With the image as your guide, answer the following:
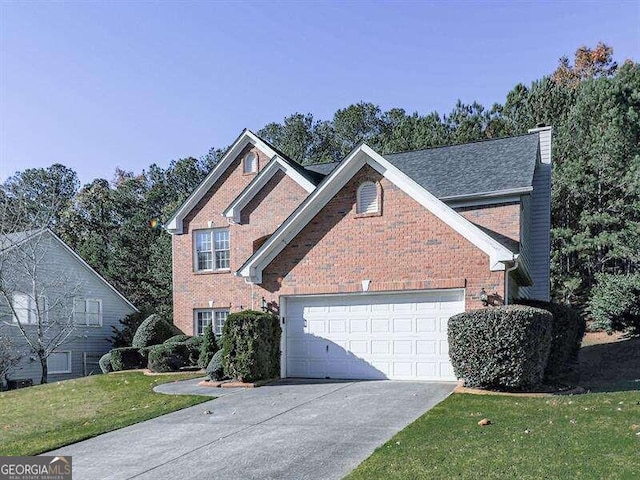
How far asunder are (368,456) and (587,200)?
28.3 meters

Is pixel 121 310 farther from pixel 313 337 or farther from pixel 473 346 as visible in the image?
pixel 473 346

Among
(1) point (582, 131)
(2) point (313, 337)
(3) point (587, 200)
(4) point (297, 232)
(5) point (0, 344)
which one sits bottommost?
(5) point (0, 344)

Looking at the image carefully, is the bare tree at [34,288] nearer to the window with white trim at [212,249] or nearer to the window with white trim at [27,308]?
the window with white trim at [27,308]

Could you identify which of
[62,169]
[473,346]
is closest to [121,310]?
[473,346]

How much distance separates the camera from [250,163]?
75.2ft

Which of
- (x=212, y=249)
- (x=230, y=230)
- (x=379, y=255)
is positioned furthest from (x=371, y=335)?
(x=212, y=249)

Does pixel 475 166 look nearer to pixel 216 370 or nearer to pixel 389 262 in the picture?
pixel 389 262

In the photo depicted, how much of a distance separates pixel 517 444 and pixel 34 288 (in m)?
21.6

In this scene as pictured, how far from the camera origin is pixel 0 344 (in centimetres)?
2266

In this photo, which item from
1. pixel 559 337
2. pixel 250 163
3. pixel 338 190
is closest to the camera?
pixel 559 337

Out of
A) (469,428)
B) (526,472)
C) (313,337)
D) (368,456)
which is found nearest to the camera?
(526,472)

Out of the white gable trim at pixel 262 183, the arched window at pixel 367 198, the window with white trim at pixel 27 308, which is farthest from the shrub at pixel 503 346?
the window with white trim at pixel 27 308

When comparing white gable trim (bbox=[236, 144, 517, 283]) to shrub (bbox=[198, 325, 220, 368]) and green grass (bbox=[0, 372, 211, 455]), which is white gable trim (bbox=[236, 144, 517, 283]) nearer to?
green grass (bbox=[0, 372, 211, 455])

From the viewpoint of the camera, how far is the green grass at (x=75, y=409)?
31.9ft
